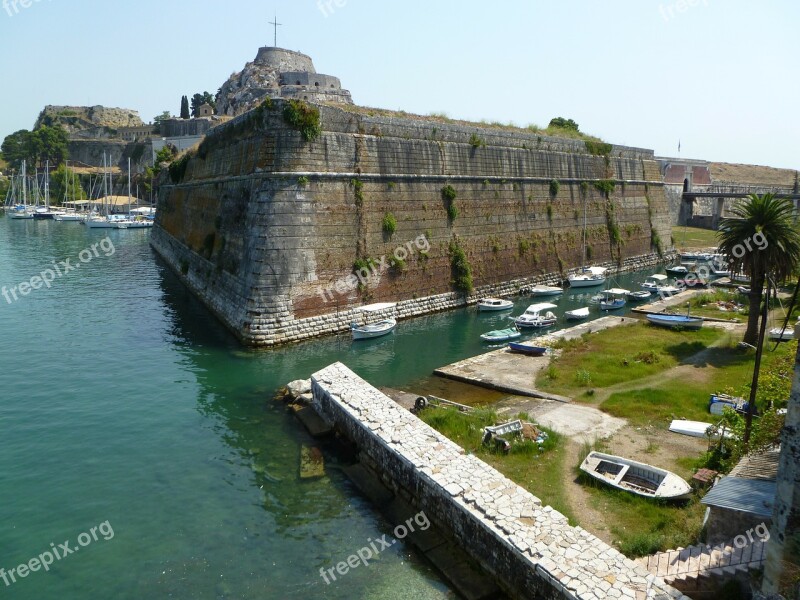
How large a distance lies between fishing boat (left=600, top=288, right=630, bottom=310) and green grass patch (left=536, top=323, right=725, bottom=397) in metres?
4.41

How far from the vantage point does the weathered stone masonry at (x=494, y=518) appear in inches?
332

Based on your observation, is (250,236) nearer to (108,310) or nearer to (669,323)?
(108,310)

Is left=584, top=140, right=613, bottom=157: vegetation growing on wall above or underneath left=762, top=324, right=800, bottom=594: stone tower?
above

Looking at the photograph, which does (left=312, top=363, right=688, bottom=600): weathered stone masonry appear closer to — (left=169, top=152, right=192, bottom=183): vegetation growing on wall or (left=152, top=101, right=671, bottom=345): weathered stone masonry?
(left=152, top=101, right=671, bottom=345): weathered stone masonry

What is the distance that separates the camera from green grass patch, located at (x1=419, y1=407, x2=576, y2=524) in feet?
38.4

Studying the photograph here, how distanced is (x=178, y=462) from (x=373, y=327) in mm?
11306

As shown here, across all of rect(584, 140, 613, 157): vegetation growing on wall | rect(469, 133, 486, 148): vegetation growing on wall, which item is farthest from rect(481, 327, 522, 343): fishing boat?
rect(584, 140, 613, 157): vegetation growing on wall

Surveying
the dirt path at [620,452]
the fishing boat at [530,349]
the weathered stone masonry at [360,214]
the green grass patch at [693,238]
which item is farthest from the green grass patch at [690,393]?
the green grass patch at [693,238]

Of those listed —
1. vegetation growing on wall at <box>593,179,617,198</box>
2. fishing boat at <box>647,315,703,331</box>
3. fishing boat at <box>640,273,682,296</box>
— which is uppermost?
vegetation growing on wall at <box>593,179,617,198</box>

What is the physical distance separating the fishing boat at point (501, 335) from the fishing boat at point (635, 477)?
467 inches

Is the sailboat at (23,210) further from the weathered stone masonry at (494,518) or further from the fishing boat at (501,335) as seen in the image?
the weathered stone masonry at (494,518)

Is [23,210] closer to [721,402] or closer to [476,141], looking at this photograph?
[476,141]

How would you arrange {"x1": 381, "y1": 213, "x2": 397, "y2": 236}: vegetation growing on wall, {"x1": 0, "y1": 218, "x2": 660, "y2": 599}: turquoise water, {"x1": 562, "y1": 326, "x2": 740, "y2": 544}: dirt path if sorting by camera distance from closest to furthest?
{"x1": 0, "y1": 218, "x2": 660, "y2": 599}: turquoise water, {"x1": 562, "y1": 326, "x2": 740, "y2": 544}: dirt path, {"x1": 381, "y1": 213, "x2": 397, "y2": 236}: vegetation growing on wall

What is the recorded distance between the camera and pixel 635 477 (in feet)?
39.8
